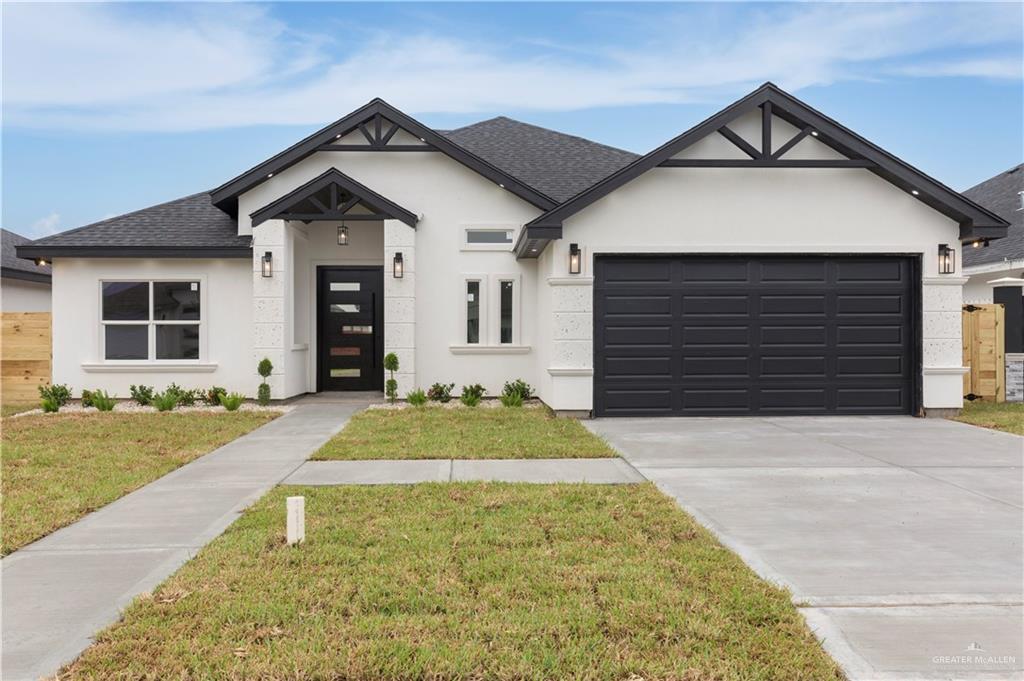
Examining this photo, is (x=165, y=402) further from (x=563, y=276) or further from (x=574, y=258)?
(x=574, y=258)

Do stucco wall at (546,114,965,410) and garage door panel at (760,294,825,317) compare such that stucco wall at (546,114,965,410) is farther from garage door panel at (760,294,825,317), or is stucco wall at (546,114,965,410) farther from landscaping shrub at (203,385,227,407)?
landscaping shrub at (203,385,227,407)

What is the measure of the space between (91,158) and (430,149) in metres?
28.9

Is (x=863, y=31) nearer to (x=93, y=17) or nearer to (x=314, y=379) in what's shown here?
(x=314, y=379)

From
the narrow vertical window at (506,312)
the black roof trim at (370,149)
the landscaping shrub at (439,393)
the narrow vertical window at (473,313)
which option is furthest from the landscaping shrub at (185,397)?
the narrow vertical window at (506,312)

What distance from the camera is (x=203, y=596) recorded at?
3.25 m

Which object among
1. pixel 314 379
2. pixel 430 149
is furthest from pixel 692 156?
pixel 314 379

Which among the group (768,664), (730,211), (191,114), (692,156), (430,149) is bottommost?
(768,664)

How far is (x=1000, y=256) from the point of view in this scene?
16219 millimetres

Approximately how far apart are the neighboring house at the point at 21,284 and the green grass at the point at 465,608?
17450mm

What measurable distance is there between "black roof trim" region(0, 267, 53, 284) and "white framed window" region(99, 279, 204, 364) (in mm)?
6591

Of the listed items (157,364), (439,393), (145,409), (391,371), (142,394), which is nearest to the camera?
(145,409)

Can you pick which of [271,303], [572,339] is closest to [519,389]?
[572,339]

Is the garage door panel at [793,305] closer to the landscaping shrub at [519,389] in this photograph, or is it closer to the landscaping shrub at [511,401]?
the landscaping shrub at [511,401]

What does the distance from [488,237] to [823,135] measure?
6.46 meters
